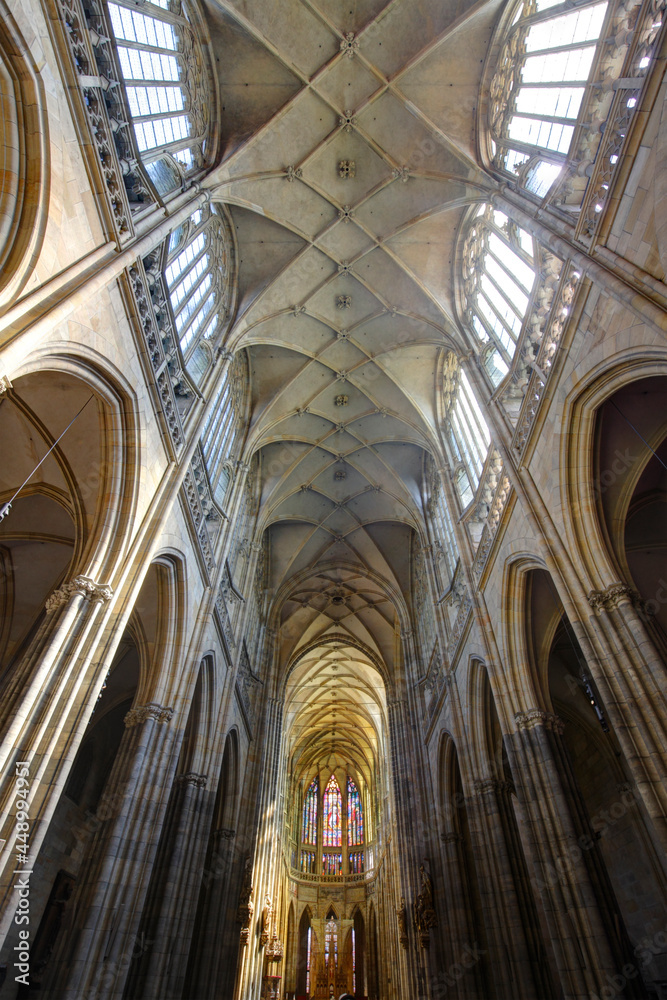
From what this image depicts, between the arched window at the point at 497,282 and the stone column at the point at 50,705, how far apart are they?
9.39 m

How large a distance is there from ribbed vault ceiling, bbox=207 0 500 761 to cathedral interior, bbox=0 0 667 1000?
90 millimetres

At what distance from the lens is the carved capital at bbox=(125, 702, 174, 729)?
32.5 ft

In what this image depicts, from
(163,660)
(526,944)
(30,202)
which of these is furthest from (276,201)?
(526,944)

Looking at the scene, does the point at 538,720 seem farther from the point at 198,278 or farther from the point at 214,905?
the point at 198,278

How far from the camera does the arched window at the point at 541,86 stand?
9.41m

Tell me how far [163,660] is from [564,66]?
13285mm

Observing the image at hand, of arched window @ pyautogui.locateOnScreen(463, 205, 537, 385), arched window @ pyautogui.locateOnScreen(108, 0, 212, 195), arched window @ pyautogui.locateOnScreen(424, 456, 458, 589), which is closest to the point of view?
arched window @ pyautogui.locateOnScreen(108, 0, 212, 195)

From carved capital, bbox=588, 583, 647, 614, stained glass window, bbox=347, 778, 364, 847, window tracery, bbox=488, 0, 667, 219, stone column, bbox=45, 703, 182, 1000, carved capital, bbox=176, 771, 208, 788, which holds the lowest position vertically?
stone column, bbox=45, 703, 182, 1000

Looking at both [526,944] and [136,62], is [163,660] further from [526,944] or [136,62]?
[136,62]

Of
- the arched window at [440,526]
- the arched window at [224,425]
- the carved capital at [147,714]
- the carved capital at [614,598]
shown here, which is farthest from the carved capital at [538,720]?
the arched window at [224,425]

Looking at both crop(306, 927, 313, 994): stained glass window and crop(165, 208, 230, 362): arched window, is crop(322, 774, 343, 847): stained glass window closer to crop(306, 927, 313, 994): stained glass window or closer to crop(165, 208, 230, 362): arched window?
crop(306, 927, 313, 994): stained glass window

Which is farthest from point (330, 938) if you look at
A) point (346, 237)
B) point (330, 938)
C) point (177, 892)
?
point (346, 237)

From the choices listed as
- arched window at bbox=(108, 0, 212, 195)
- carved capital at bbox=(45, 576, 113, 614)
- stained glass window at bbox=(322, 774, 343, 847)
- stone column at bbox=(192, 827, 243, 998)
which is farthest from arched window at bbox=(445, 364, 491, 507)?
stained glass window at bbox=(322, 774, 343, 847)

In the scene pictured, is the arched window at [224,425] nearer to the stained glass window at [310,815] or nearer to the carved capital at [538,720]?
the carved capital at [538,720]
